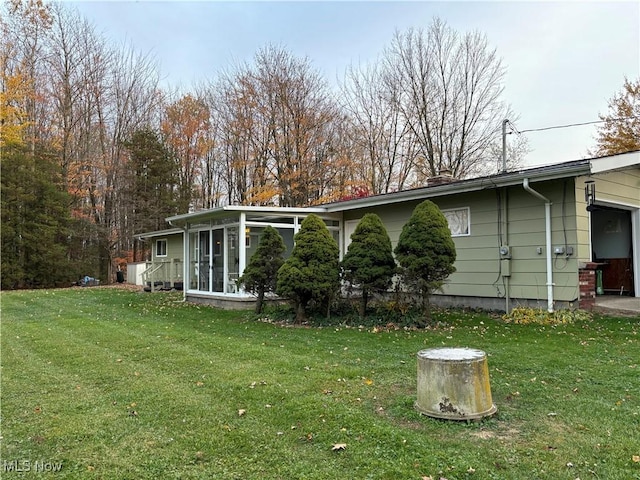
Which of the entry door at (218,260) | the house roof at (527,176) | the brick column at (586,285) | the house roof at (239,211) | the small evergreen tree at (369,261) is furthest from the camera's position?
the entry door at (218,260)

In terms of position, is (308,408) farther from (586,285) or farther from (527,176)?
(586,285)

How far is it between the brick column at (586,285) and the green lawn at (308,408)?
0.89 metres

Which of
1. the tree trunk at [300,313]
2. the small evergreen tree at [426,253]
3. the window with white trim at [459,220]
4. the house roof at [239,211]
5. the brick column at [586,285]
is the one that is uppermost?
the house roof at [239,211]

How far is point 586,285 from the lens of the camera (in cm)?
764

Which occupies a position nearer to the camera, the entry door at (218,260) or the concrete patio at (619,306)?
the concrete patio at (619,306)

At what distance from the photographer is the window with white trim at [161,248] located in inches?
775

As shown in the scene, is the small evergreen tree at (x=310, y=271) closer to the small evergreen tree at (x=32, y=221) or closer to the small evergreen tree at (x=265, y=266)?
the small evergreen tree at (x=265, y=266)

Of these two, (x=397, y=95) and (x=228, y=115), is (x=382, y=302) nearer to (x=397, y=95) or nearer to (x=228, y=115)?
(x=397, y=95)

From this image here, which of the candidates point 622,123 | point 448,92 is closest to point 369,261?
point 448,92

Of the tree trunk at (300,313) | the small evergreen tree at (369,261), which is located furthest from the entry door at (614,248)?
the tree trunk at (300,313)

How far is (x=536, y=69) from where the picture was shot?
14250 mm

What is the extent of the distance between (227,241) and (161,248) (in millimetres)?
10520

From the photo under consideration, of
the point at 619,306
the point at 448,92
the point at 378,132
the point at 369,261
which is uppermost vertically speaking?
the point at 448,92

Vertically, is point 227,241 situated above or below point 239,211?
below
